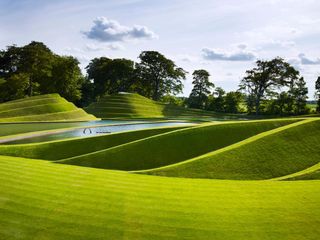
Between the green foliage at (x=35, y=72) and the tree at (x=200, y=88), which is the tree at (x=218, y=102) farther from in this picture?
the green foliage at (x=35, y=72)

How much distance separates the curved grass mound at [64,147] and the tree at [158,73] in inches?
2767

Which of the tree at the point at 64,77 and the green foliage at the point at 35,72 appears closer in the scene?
the green foliage at the point at 35,72

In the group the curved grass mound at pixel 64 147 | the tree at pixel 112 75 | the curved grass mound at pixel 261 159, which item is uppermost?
the tree at pixel 112 75

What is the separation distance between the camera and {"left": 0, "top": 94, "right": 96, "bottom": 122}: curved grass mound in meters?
50.6

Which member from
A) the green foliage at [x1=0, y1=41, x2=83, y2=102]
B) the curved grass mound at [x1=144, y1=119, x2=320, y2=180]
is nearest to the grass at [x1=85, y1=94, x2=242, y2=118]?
the green foliage at [x1=0, y1=41, x2=83, y2=102]

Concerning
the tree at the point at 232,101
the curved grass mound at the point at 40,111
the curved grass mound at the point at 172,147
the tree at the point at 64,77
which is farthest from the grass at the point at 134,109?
the curved grass mound at the point at 172,147

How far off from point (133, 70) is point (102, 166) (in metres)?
81.6

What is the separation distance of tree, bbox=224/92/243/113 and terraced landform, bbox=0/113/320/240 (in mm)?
66994

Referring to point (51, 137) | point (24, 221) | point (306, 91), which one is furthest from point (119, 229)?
point (306, 91)

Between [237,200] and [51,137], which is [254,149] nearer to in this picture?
[237,200]

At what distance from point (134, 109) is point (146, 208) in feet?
212

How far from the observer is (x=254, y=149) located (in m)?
19.8

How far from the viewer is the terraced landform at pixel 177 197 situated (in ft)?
31.0

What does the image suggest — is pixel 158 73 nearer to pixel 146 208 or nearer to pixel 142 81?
pixel 142 81
